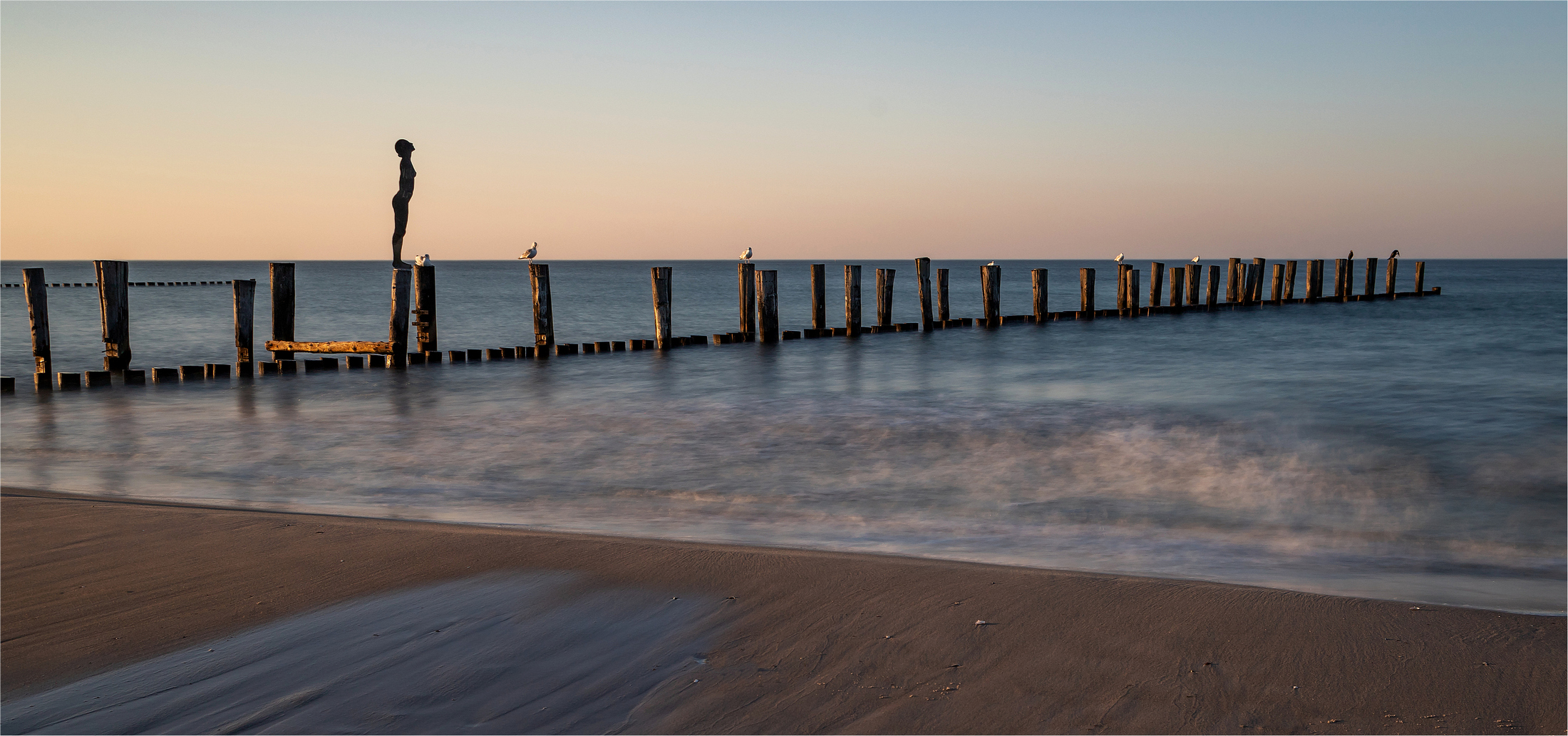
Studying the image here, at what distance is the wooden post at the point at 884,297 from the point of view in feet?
73.9

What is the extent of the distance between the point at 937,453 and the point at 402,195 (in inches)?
295

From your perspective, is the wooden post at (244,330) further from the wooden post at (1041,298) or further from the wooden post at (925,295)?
the wooden post at (1041,298)

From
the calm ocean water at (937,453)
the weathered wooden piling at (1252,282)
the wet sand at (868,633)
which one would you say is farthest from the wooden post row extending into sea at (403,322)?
the weathered wooden piling at (1252,282)

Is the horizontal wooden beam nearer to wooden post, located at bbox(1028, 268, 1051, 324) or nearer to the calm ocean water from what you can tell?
the calm ocean water

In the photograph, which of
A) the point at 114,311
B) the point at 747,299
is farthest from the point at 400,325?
the point at 747,299

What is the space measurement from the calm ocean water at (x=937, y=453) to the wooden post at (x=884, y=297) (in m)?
3.66

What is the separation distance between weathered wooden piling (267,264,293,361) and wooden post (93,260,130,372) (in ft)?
5.59

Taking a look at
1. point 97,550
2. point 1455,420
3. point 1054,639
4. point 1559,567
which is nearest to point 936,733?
point 1054,639

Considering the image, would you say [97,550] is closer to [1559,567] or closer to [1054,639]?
[1054,639]

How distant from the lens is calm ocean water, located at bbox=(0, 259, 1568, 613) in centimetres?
572

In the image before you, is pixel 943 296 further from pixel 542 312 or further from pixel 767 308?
pixel 542 312

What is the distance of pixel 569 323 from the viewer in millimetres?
32875

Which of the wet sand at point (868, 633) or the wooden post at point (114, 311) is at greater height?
the wooden post at point (114, 311)

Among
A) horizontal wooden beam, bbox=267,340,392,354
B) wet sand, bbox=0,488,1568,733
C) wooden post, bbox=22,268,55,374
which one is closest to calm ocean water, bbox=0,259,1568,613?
horizontal wooden beam, bbox=267,340,392,354
